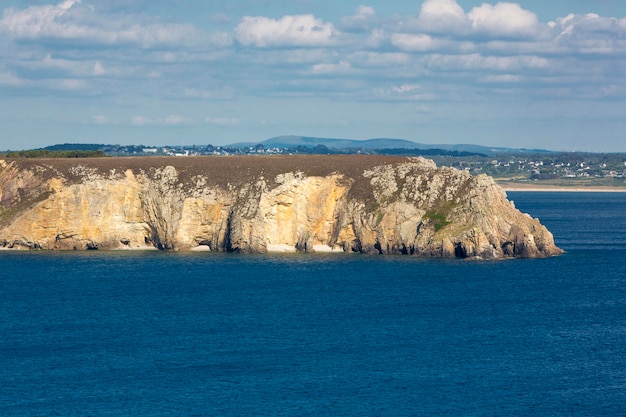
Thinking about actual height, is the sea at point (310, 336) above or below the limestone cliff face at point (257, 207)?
below

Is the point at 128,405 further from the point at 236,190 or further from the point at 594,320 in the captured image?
the point at 236,190

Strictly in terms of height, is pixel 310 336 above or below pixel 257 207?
below

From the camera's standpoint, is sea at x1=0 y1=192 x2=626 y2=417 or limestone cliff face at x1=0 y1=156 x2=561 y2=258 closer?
sea at x1=0 y1=192 x2=626 y2=417

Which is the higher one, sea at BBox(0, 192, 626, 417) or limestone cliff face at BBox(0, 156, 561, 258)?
limestone cliff face at BBox(0, 156, 561, 258)

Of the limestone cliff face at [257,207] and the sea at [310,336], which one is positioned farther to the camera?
the limestone cliff face at [257,207]
